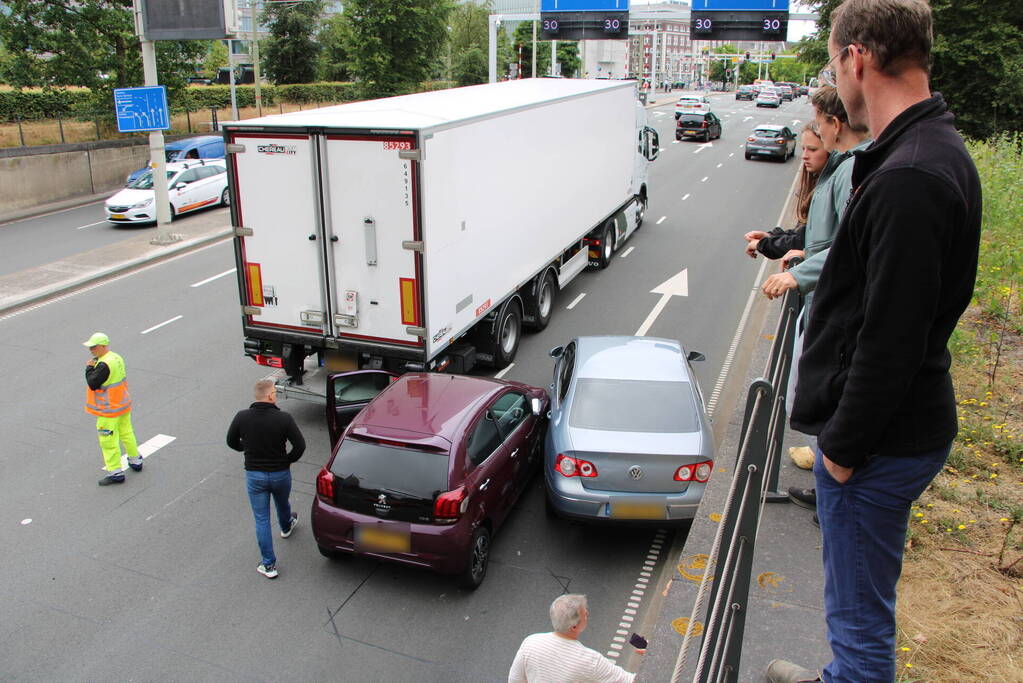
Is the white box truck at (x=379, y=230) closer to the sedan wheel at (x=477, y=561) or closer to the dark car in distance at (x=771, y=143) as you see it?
the sedan wheel at (x=477, y=561)

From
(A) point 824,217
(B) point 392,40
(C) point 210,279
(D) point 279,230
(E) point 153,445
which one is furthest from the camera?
(B) point 392,40

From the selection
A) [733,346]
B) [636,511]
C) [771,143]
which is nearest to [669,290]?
[733,346]

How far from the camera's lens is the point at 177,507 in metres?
8.68

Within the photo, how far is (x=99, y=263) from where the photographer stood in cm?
1845

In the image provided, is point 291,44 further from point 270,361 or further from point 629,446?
point 629,446

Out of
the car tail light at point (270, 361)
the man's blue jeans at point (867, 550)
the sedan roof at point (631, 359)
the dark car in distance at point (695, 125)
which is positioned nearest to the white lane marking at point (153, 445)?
the car tail light at point (270, 361)

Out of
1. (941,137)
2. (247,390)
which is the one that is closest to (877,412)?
(941,137)

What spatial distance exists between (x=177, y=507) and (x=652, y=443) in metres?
4.94

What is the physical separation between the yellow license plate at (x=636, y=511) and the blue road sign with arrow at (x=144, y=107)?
16.2m

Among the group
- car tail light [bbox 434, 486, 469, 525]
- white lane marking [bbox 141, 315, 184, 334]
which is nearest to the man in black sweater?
car tail light [bbox 434, 486, 469, 525]

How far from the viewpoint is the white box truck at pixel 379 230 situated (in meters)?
9.25

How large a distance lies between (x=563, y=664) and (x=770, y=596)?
1.16 metres

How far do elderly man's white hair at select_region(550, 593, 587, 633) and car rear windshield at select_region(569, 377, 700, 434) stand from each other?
3538 millimetres

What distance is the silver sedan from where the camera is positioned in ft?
24.5
